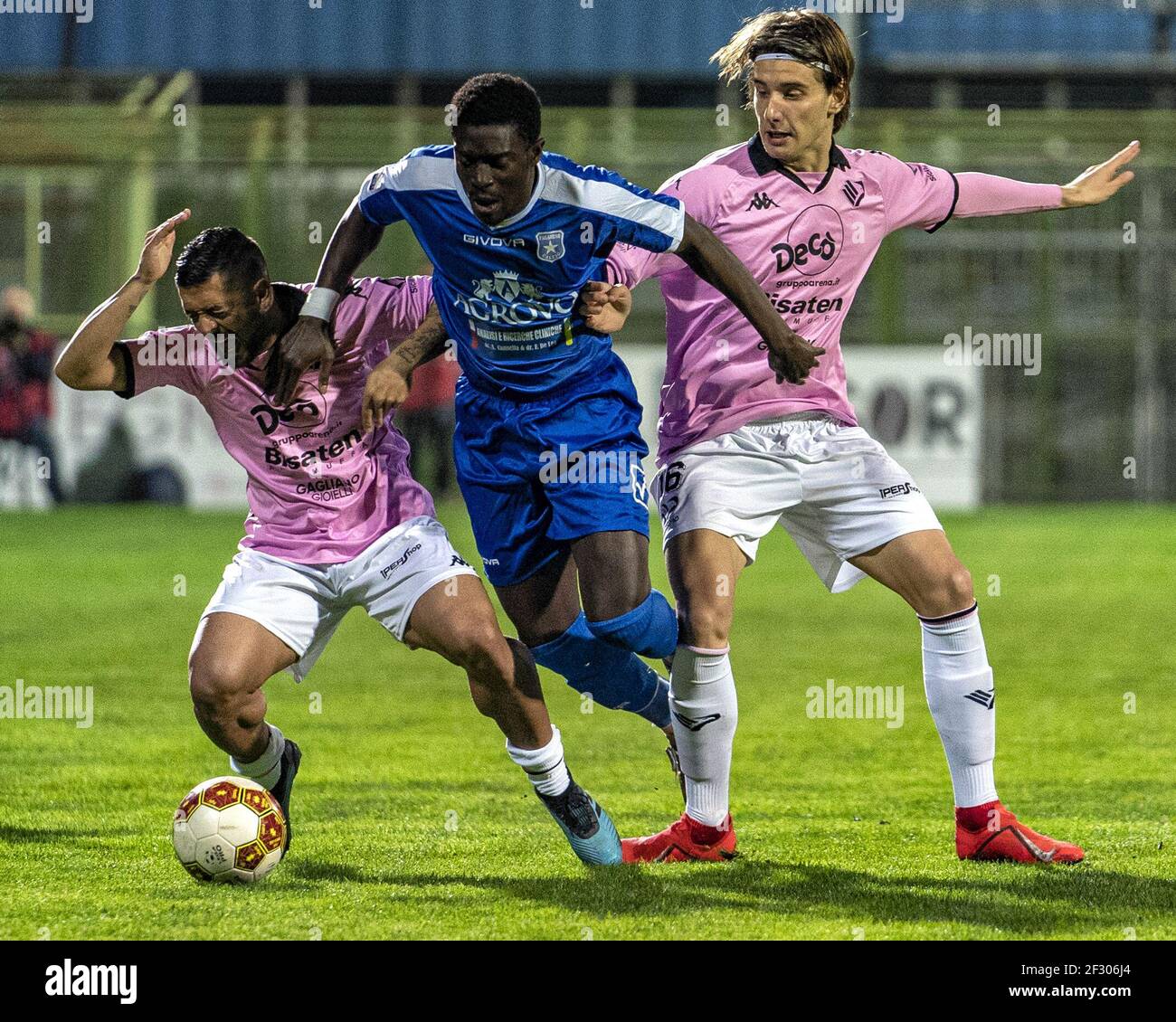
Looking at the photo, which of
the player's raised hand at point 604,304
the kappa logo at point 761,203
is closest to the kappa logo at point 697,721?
the player's raised hand at point 604,304

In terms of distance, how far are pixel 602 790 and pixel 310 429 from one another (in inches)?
73.4

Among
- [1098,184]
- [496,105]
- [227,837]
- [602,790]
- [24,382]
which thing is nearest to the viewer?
[496,105]

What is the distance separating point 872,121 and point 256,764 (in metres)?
16.7

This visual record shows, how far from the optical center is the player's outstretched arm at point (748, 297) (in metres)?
4.58

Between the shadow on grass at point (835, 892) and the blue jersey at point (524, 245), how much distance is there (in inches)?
52.5

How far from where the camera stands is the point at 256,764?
5.08 meters

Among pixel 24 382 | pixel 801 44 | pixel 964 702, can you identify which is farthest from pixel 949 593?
pixel 24 382

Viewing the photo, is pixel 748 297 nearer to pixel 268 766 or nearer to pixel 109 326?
pixel 109 326

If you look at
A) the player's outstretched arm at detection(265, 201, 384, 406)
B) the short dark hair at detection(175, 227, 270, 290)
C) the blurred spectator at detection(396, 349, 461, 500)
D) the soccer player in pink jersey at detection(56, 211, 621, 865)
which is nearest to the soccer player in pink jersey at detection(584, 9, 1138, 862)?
the soccer player in pink jersey at detection(56, 211, 621, 865)

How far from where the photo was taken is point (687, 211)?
194 inches

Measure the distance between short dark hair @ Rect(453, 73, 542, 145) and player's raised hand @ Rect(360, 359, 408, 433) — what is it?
0.65 meters

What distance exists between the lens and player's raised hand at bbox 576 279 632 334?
466 cm

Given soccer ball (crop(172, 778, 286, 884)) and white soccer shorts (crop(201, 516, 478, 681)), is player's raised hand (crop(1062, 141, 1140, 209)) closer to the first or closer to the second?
white soccer shorts (crop(201, 516, 478, 681))
